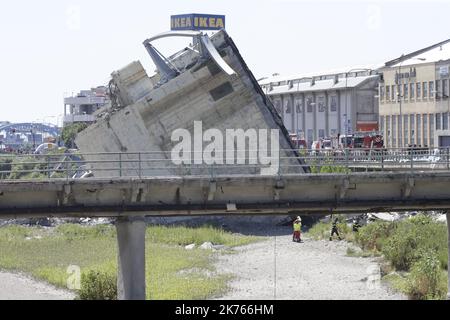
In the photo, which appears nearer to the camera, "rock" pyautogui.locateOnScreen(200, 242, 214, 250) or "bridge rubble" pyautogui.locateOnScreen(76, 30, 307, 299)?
"rock" pyautogui.locateOnScreen(200, 242, 214, 250)

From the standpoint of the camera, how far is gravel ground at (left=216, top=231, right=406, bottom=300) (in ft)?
154

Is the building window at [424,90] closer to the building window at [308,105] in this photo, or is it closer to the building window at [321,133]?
the building window at [321,133]

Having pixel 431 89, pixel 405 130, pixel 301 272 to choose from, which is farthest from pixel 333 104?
pixel 301 272

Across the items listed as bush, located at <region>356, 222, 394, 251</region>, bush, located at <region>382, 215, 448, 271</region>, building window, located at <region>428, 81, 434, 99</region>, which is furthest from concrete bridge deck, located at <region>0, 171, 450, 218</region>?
building window, located at <region>428, 81, 434, 99</region>

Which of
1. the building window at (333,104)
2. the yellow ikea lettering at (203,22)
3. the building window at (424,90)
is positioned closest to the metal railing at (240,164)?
the building window at (424,90)

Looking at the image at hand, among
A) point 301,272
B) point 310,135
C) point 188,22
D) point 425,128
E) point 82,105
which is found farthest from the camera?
point 82,105

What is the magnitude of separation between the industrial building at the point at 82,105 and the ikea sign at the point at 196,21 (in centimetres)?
4784

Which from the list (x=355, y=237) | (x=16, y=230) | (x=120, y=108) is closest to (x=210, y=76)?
(x=120, y=108)

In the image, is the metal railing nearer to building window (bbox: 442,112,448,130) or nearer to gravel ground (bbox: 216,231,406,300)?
gravel ground (bbox: 216,231,406,300)

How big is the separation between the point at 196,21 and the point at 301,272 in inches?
2782

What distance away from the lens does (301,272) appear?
52969 millimetres

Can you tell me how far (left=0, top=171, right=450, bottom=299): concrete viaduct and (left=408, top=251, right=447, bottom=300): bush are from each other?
626cm

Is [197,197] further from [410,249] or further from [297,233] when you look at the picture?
[297,233]

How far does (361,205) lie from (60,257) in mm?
27602
